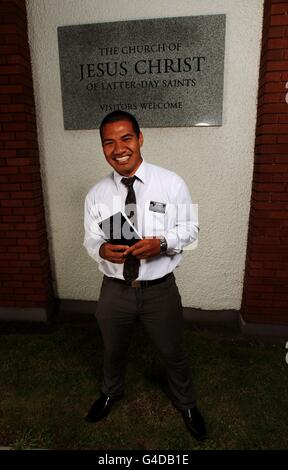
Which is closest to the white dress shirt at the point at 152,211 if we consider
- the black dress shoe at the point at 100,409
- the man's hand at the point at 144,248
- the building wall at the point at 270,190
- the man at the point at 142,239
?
the man at the point at 142,239

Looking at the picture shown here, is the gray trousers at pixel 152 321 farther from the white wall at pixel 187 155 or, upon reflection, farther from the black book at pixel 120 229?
the white wall at pixel 187 155

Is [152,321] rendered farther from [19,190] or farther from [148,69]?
[148,69]

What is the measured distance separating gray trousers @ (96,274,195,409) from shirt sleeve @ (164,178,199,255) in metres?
0.28

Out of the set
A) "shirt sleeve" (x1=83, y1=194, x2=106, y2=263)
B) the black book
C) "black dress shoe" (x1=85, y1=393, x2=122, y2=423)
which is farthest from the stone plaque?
"black dress shoe" (x1=85, y1=393, x2=122, y2=423)

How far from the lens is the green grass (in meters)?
2.15

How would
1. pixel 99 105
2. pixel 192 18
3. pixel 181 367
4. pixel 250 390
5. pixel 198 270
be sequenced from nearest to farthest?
pixel 181 367 → pixel 250 390 → pixel 192 18 → pixel 99 105 → pixel 198 270

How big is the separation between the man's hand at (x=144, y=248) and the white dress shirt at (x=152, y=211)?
0.34 ft

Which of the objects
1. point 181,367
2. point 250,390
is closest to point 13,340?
point 181,367

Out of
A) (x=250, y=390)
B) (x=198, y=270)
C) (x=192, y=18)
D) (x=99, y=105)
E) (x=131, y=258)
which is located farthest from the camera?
(x=198, y=270)

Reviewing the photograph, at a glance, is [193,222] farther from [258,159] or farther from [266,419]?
[266,419]

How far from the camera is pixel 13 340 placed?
3258 millimetres

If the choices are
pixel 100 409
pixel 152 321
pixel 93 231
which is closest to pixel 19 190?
pixel 93 231

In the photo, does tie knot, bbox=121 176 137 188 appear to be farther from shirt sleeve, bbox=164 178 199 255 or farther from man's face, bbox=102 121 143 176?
shirt sleeve, bbox=164 178 199 255

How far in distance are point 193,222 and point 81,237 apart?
6.09 feet
